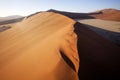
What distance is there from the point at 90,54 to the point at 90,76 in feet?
4.57

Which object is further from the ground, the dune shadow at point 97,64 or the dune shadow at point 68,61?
the dune shadow at point 68,61

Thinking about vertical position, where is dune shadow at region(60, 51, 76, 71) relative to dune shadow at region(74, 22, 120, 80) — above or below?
above

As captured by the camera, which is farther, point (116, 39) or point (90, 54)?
point (116, 39)

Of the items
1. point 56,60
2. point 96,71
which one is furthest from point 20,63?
point 96,71

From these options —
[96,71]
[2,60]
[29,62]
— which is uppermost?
[96,71]

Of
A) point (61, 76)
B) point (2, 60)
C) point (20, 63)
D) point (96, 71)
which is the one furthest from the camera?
point (2, 60)

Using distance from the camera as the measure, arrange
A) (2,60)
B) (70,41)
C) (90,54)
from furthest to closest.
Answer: (2,60) < (70,41) < (90,54)

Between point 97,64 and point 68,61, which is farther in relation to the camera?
point 97,64

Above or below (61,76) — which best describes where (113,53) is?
below

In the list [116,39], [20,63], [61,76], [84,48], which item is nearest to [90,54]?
[84,48]

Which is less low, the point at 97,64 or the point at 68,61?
the point at 68,61

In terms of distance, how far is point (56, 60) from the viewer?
5.41 meters

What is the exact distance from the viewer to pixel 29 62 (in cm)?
666

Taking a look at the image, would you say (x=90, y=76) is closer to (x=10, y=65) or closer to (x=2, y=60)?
(x=10, y=65)
